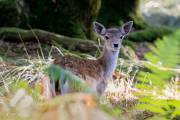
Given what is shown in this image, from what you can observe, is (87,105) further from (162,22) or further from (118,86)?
(162,22)

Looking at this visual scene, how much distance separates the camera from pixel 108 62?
7.05 metres

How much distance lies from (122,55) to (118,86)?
10.3ft

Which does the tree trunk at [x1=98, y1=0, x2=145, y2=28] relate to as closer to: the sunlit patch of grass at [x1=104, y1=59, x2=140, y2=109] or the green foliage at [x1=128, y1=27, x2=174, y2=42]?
the green foliage at [x1=128, y1=27, x2=174, y2=42]

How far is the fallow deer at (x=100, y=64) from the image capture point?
586cm

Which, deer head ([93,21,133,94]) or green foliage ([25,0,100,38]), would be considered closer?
deer head ([93,21,133,94])

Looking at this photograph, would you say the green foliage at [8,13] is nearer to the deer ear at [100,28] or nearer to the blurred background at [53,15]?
the blurred background at [53,15]

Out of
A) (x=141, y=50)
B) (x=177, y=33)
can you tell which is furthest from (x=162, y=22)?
(x=177, y=33)

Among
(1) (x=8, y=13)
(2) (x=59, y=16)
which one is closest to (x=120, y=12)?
(2) (x=59, y=16)

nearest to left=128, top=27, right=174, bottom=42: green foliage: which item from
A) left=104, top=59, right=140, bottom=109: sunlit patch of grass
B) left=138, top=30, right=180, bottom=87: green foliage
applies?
left=104, top=59, right=140, bottom=109: sunlit patch of grass

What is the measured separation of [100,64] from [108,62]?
18cm

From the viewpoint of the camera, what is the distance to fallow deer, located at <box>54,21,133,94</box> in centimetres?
586

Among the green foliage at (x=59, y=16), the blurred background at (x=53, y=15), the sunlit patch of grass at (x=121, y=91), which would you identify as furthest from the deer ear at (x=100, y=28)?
the green foliage at (x=59, y=16)

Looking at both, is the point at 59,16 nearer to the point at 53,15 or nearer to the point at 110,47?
the point at 53,15

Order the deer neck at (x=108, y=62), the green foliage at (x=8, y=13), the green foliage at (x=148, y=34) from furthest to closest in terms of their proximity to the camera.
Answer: the green foliage at (x=148, y=34), the green foliage at (x=8, y=13), the deer neck at (x=108, y=62)
